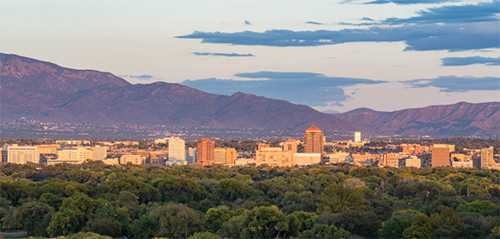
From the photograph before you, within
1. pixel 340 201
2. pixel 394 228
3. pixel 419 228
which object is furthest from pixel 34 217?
pixel 419 228

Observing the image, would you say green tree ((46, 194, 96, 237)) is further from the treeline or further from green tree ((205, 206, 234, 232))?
green tree ((205, 206, 234, 232))

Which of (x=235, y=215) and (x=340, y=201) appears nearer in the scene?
(x=235, y=215)

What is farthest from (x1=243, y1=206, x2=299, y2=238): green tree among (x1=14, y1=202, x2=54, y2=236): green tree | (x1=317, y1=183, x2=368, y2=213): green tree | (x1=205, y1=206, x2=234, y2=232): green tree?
(x1=14, y1=202, x2=54, y2=236): green tree

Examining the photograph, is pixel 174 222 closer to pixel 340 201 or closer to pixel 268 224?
pixel 268 224

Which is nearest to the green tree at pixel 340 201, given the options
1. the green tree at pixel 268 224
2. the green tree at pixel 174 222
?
the green tree at pixel 268 224

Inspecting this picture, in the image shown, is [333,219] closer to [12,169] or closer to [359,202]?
[359,202]

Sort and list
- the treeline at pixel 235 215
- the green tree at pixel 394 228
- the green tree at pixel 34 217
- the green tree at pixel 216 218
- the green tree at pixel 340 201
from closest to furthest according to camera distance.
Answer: the treeline at pixel 235 215 < the green tree at pixel 394 228 < the green tree at pixel 34 217 < the green tree at pixel 216 218 < the green tree at pixel 340 201

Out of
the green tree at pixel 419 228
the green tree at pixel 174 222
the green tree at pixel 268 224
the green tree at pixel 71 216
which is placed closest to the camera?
the green tree at pixel 419 228

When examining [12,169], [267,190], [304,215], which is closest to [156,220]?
[304,215]

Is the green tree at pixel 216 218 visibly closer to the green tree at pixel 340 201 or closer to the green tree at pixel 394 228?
the green tree at pixel 340 201

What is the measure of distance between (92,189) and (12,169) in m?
71.7

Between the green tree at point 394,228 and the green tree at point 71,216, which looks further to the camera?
the green tree at point 71,216

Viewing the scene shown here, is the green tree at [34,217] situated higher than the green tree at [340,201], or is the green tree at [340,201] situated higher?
the green tree at [340,201]

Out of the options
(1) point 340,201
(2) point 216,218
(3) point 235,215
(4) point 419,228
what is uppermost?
(1) point 340,201
